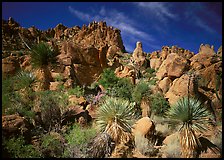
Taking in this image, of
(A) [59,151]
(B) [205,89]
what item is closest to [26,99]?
(A) [59,151]

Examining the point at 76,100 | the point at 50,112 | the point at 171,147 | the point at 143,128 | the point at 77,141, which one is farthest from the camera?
the point at 76,100

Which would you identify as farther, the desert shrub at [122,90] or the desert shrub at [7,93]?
the desert shrub at [122,90]

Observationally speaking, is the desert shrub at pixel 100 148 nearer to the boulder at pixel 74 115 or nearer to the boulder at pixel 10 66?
the boulder at pixel 74 115

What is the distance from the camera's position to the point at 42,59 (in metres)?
13.5

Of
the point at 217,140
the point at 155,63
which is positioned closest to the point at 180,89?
the point at 217,140

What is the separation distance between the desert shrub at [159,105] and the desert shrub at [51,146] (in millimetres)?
8204

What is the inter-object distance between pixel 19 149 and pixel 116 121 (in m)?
4.06

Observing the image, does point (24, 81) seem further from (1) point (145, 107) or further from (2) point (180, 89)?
(2) point (180, 89)

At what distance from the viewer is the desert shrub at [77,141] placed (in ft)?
29.7

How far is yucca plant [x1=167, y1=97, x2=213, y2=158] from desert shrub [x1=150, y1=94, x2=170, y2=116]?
4.79m

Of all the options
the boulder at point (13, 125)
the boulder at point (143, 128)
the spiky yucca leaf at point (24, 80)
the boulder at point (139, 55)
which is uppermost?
the boulder at point (139, 55)

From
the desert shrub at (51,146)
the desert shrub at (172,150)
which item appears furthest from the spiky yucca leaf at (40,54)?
the desert shrub at (172,150)

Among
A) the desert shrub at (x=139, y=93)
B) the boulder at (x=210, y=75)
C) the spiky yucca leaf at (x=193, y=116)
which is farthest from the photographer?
the boulder at (x=210, y=75)

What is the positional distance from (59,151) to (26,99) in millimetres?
3750
